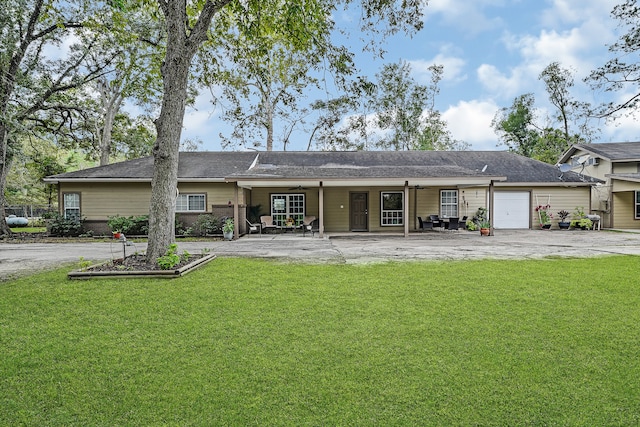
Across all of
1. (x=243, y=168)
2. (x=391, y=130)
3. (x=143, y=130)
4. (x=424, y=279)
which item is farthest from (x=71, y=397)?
(x=391, y=130)

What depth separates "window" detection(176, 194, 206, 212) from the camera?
1603 centimetres

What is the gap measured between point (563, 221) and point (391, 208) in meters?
8.24

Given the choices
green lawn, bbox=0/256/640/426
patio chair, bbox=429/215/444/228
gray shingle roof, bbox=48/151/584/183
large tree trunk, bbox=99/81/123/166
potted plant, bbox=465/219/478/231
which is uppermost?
large tree trunk, bbox=99/81/123/166

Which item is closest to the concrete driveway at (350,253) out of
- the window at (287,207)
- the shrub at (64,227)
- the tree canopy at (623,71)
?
the tree canopy at (623,71)

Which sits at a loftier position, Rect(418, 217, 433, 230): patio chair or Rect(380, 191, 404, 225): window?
Rect(380, 191, 404, 225): window

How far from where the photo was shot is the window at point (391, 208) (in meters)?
17.2

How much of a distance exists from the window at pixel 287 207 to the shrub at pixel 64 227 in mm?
8021

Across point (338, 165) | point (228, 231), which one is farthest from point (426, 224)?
point (228, 231)

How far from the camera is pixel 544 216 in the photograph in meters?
17.4

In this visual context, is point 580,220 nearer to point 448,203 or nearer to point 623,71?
point 448,203

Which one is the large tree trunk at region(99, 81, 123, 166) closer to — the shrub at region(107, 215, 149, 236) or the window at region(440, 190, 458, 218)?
the shrub at region(107, 215, 149, 236)

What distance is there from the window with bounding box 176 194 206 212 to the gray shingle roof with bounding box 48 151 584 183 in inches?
36.2

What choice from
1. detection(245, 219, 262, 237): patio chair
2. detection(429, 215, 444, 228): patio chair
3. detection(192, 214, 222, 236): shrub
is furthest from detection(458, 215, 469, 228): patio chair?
detection(192, 214, 222, 236): shrub

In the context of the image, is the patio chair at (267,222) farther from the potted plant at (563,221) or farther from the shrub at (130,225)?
the potted plant at (563,221)
